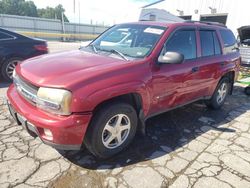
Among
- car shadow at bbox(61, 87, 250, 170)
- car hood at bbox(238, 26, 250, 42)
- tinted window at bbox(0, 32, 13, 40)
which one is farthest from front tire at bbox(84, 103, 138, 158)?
car hood at bbox(238, 26, 250, 42)

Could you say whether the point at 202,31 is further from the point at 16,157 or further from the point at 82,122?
the point at 16,157

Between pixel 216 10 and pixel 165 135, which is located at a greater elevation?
pixel 216 10

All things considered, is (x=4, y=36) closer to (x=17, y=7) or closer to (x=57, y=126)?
(x=57, y=126)

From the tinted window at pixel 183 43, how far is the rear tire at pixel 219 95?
56.3 inches

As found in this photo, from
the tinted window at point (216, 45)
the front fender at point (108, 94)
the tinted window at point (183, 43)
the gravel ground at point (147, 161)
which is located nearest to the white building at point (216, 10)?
the tinted window at point (216, 45)

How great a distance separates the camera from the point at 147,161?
119 inches

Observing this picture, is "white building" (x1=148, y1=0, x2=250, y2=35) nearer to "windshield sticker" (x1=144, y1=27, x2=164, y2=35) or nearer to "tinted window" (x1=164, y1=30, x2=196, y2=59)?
"tinted window" (x1=164, y1=30, x2=196, y2=59)

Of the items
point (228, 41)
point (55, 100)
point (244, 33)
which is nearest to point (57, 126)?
point (55, 100)

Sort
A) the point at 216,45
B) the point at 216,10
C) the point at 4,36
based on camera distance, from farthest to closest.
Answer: the point at 216,10 → the point at 4,36 → the point at 216,45

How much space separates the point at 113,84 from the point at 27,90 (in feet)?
3.45

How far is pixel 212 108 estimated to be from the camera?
5.09 m

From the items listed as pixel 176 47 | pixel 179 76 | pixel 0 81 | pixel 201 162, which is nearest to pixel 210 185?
pixel 201 162

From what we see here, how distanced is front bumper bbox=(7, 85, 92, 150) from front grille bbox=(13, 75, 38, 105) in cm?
10

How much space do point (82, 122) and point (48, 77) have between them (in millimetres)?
654
